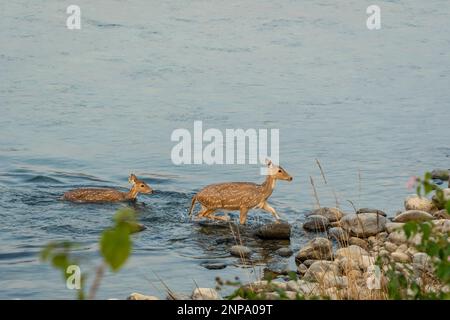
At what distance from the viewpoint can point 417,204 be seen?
1588cm

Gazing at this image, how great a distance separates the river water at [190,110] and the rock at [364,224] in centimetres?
73

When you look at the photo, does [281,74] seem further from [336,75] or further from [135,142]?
[135,142]

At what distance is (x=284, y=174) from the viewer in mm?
15641

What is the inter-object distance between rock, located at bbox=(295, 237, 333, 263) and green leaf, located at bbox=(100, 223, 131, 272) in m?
9.38

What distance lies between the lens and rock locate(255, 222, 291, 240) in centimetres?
1476

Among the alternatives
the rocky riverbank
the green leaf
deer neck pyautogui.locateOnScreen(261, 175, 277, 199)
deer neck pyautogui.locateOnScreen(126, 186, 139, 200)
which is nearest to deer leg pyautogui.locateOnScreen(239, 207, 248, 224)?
deer neck pyautogui.locateOnScreen(261, 175, 277, 199)

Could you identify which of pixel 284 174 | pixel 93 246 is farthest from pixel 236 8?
pixel 93 246

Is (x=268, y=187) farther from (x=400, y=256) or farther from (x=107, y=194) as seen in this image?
(x=400, y=256)

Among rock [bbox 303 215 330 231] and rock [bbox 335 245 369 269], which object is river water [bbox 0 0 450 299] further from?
rock [bbox 335 245 369 269]

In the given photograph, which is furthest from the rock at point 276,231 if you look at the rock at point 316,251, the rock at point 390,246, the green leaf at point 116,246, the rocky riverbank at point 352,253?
the green leaf at point 116,246

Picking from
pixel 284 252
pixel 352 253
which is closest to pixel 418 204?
pixel 284 252

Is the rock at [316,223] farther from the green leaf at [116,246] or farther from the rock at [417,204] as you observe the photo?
the green leaf at [116,246]

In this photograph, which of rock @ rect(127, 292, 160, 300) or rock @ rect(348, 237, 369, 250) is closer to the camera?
rock @ rect(127, 292, 160, 300)

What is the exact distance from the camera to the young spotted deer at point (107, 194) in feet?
51.1
